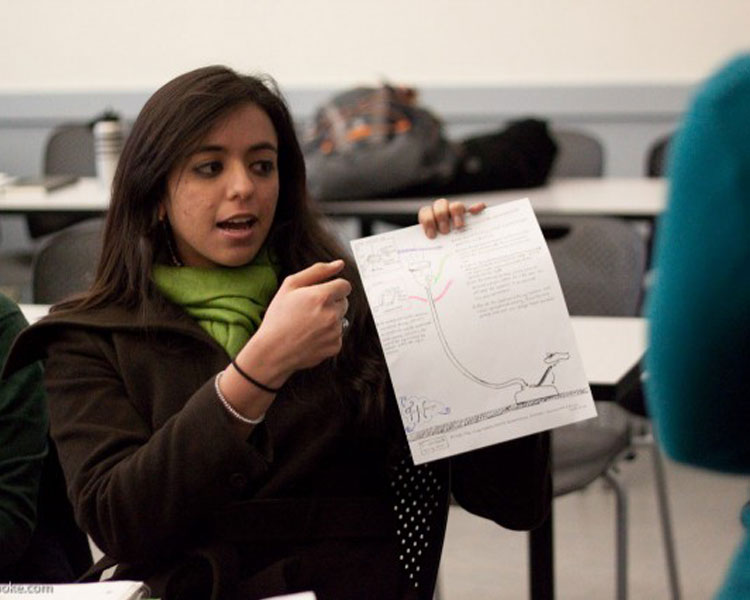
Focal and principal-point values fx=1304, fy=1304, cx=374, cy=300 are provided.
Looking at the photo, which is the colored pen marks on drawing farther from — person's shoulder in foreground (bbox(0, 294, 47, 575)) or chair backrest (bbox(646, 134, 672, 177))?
chair backrest (bbox(646, 134, 672, 177))

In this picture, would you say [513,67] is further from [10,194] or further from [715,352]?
[715,352]

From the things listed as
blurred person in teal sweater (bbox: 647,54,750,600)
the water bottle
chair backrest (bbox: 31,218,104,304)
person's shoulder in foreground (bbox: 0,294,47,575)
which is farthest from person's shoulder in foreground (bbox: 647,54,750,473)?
the water bottle

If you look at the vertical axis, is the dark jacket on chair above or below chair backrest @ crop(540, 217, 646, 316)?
above

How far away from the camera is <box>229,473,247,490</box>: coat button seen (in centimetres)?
148

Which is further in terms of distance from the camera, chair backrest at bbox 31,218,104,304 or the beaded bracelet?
chair backrest at bbox 31,218,104,304

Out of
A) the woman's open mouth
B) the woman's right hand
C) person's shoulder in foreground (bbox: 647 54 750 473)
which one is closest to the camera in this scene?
person's shoulder in foreground (bbox: 647 54 750 473)

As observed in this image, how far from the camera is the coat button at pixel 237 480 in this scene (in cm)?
148

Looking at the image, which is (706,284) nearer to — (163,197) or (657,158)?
(163,197)

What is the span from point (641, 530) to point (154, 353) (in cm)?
240

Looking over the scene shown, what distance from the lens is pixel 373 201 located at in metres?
4.22

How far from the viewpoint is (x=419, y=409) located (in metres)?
1.58

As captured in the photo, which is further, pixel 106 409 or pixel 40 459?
pixel 40 459

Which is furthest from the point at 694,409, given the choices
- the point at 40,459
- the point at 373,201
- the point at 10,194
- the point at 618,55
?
the point at 618,55

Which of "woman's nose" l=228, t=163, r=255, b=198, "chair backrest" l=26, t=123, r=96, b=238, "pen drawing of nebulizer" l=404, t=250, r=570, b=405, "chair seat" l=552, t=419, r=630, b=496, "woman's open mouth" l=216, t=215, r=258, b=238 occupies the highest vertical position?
"woman's nose" l=228, t=163, r=255, b=198
